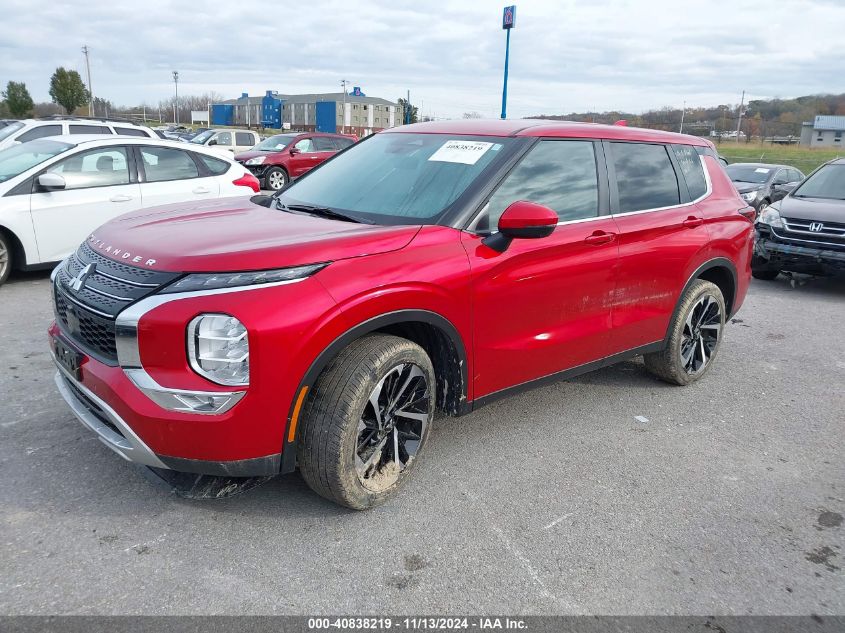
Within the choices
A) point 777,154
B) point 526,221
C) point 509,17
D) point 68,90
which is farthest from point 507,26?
point 68,90

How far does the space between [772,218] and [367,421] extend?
8003 millimetres

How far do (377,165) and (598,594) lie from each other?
2.63m

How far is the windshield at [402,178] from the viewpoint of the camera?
3539 millimetres

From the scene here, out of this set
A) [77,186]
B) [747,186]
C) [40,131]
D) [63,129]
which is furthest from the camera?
[747,186]

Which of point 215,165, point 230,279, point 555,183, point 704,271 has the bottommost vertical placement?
point 704,271

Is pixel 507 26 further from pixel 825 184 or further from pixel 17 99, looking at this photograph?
pixel 17 99

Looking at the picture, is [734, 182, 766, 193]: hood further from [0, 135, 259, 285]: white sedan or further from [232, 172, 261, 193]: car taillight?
[0, 135, 259, 285]: white sedan

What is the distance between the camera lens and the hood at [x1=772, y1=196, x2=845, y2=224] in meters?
8.50

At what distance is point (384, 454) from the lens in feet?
10.6

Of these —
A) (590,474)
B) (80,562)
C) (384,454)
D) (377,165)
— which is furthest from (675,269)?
(80,562)

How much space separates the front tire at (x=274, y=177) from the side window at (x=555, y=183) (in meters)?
15.9

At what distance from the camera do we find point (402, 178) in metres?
3.81

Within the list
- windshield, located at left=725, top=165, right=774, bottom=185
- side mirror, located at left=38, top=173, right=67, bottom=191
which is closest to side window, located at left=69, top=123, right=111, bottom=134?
side mirror, located at left=38, top=173, right=67, bottom=191

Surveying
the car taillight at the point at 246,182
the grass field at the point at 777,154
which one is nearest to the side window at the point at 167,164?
the car taillight at the point at 246,182
